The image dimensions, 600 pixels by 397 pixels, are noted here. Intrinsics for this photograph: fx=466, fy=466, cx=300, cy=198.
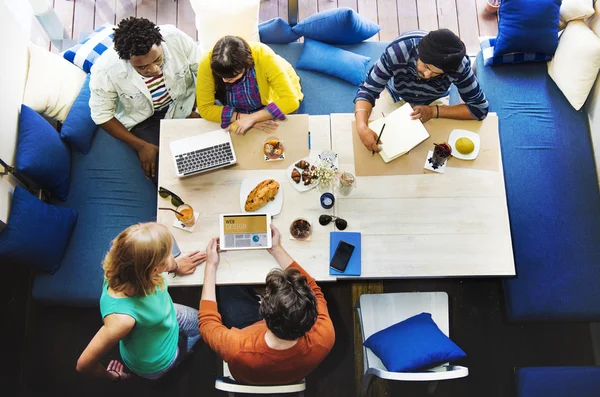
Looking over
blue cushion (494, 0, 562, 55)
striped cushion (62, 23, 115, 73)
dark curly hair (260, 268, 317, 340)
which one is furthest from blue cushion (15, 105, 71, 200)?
blue cushion (494, 0, 562, 55)

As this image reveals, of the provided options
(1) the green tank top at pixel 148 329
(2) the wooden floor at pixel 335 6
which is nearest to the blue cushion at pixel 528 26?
(2) the wooden floor at pixel 335 6

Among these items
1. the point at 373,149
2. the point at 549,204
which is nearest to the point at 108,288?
the point at 373,149

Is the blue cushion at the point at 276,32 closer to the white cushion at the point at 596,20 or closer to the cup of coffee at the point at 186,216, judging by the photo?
the cup of coffee at the point at 186,216

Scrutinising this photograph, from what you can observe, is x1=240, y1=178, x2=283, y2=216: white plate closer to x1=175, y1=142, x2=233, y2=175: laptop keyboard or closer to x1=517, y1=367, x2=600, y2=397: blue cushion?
x1=175, y1=142, x2=233, y2=175: laptop keyboard

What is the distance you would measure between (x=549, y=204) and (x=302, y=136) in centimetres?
136

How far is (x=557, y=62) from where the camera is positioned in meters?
2.64

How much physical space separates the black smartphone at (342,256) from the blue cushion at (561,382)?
3.06 feet

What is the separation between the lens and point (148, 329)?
183 cm

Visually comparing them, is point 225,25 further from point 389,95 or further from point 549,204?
point 549,204

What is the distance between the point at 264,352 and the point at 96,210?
1338 millimetres

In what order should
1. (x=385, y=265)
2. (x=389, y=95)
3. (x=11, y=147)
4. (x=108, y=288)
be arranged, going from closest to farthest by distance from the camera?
(x=108, y=288) → (x=385, y=265) → (x=11, y=147) → (x=389, y=95)

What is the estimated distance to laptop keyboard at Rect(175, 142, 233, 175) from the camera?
6.97 ft

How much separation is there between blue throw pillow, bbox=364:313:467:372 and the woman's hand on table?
820 mm

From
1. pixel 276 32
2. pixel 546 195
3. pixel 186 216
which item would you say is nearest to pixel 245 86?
pixel 276 32
